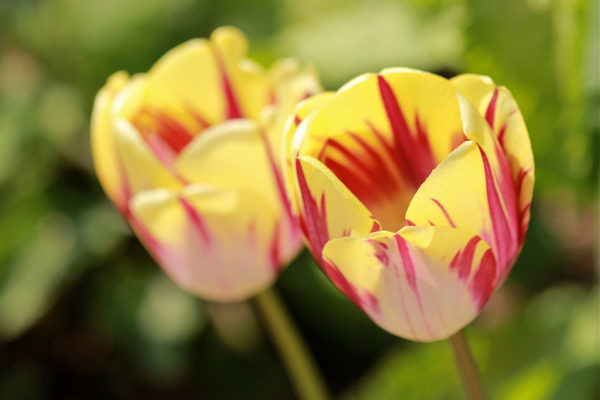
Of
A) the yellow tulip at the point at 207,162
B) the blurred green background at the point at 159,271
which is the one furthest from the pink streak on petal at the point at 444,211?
the blurred green background at the point at 159,271

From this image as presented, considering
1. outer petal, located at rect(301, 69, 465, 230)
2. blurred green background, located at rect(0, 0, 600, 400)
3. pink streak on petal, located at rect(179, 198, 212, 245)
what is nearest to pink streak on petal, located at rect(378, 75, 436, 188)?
outer petal, located at rect(301, 69, 465, 230)

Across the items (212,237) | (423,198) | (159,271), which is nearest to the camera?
(423,198)

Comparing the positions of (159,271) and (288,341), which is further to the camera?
(159,271)

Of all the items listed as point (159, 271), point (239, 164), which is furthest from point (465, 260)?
point (159, 271)

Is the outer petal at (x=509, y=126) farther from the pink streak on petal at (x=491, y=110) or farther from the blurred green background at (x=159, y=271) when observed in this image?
the blurred green background at (x=159, y=271)

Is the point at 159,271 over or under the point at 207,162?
under

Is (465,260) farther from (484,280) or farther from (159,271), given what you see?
(159,271)

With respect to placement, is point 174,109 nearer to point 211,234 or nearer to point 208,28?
point 211,234
